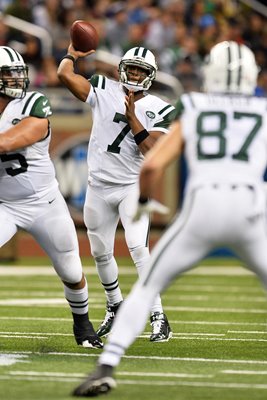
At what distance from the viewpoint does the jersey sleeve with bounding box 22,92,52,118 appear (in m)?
6.33

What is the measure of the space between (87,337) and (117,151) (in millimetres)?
1233

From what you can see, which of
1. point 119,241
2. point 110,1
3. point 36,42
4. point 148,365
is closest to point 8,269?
point 119,241

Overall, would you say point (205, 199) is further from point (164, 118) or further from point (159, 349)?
point (164, 118)

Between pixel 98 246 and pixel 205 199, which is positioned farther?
pixel 98 246

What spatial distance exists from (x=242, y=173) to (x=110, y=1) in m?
11.1

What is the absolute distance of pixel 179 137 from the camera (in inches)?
200

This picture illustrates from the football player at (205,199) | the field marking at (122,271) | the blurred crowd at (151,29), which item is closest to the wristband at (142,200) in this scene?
the football player at (205,199)

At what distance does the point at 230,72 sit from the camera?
208 inches

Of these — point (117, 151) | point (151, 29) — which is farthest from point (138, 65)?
point (151, 29)

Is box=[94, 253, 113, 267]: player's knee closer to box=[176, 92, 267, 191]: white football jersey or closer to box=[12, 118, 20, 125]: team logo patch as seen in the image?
box=[12, 118, 20, 125]: team logo patch

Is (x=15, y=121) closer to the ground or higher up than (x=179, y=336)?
higher up

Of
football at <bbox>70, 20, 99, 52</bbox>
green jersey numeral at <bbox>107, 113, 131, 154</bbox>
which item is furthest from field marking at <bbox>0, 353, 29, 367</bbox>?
football at <bbox>70, 20, 99, 52</bbox>

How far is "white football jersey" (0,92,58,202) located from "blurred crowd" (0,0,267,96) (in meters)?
7.74

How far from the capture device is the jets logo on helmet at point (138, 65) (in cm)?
716
